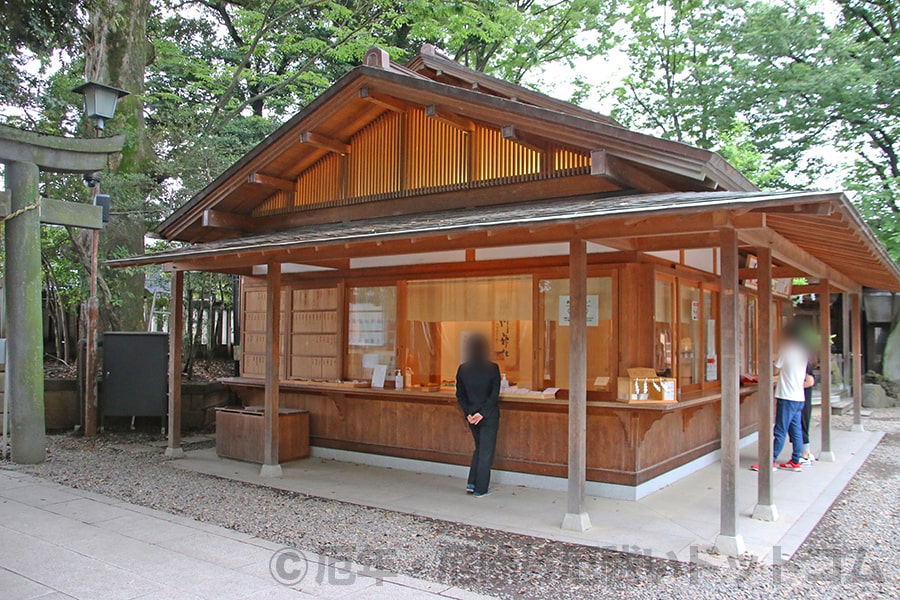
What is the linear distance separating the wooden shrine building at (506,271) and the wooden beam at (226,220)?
0.12 feet

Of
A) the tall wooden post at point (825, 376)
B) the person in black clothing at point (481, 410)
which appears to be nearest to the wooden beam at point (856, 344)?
the tall wooden post at point (825, 376)

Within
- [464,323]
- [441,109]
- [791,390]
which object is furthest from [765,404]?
[441,109]

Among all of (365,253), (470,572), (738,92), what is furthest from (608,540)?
(738,92)

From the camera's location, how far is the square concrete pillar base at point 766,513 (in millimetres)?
6391

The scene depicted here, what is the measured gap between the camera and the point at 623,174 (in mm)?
7141

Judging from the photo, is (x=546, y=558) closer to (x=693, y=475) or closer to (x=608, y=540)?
(x=608, y=540)

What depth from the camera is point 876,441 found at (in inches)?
467

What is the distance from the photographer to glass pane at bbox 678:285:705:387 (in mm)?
8273

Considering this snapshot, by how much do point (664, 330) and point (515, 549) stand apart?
3502 mm

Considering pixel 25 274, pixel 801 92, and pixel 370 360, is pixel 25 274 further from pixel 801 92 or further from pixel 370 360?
pixel 801 92

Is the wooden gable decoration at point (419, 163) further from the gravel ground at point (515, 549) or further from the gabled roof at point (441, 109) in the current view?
the gravel ground at point (515, 549)

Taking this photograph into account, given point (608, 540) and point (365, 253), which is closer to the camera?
point (608, 540)

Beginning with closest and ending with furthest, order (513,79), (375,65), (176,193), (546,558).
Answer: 1. (546,558)
2. (375,65)
3. (176,193)
4. (513,79)

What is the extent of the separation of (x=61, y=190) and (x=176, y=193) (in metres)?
1.99
